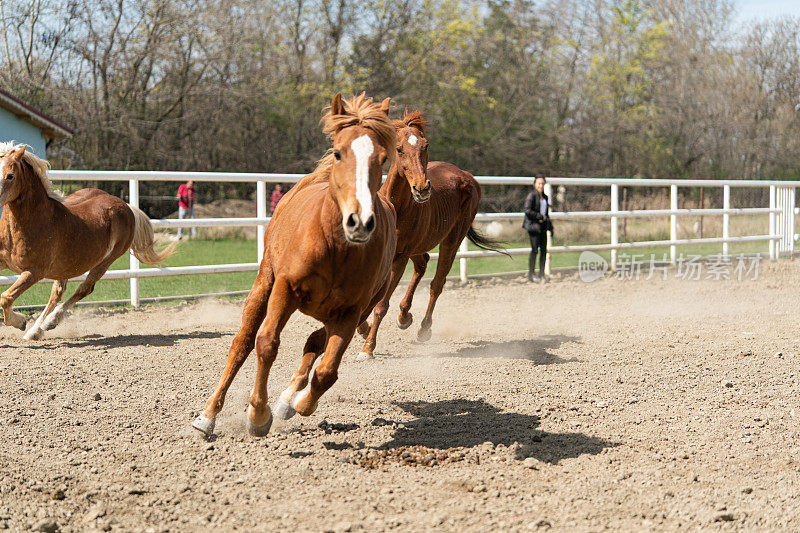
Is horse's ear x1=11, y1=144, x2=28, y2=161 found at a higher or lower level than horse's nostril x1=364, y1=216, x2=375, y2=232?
higher

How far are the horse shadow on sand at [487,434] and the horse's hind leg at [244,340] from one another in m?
0.84

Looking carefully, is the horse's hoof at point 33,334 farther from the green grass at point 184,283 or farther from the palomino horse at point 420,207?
the palomino horse at point 420,207

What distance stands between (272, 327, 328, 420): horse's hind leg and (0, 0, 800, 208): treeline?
20877 millimetres

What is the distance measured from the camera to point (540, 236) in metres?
Answer: 12.0

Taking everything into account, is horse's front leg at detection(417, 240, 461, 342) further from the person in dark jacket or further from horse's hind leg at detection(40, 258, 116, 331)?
the person in dark jacket

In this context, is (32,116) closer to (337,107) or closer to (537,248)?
(537,248)

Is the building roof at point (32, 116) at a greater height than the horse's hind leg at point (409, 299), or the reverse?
the building roof at point (32, 116)

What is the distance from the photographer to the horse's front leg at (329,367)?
3562 mm

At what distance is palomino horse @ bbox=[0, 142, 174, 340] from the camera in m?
6.23

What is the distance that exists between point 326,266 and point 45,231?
3967 millimetres

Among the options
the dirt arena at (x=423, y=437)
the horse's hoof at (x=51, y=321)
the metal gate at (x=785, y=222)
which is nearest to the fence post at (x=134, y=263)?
the dirt arena at (x=423, y=437)

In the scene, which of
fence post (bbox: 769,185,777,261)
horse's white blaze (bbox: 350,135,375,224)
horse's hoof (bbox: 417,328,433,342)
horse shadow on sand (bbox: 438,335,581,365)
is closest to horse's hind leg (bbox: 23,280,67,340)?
horse's hoof (bbox: 417,328,433,342)

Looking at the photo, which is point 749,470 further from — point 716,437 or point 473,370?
point 473,370

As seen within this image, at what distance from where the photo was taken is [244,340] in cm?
377
